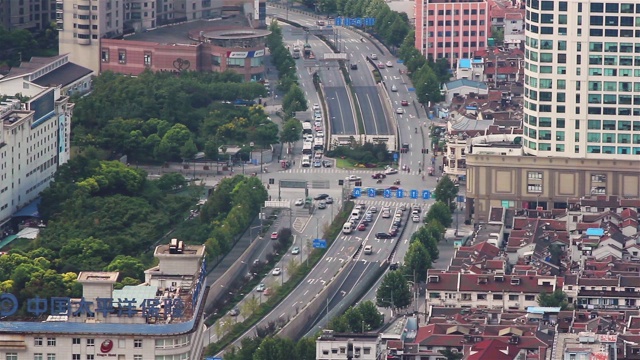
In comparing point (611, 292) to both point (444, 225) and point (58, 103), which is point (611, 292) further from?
point (58, 103)

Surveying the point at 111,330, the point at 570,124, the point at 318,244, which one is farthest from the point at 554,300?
the point at 111,330

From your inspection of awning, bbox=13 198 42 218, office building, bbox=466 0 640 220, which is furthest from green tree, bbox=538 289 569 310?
awning, bbox=13 198 42 218

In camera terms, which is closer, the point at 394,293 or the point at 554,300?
the point at 554,300

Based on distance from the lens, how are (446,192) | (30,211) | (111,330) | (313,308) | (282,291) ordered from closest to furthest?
(111,330), (313,308), (282,291), (30,211), (446,192)

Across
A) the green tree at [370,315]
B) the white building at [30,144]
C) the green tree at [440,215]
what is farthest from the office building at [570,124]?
the green tree at [370,315]

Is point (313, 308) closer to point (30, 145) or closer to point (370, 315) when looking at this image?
point (370, 315)

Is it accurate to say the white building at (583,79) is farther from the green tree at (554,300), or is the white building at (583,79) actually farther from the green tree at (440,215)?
the green tree at (554,300)

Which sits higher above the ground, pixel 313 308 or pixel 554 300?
pixel 554 300
